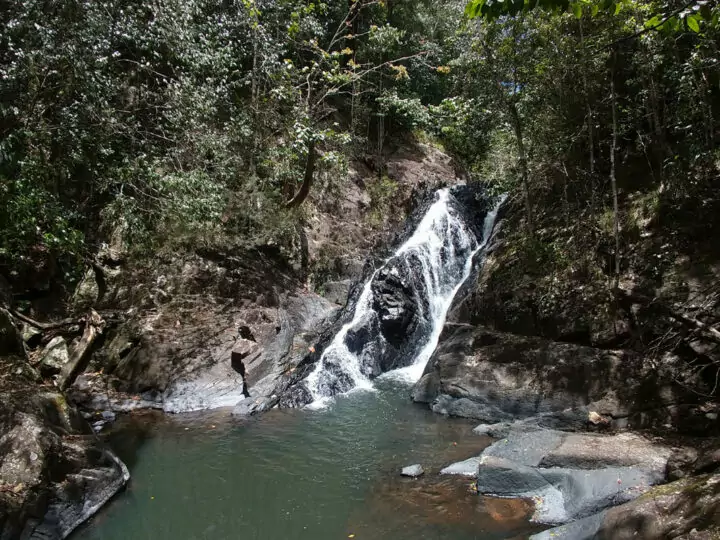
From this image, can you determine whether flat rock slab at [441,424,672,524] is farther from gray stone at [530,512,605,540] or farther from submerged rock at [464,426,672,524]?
gray stone at [530,512,605,540]

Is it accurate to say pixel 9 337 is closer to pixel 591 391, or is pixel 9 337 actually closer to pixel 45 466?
pixel 45 466

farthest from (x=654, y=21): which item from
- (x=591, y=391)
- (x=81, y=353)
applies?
(x=81, y=353)

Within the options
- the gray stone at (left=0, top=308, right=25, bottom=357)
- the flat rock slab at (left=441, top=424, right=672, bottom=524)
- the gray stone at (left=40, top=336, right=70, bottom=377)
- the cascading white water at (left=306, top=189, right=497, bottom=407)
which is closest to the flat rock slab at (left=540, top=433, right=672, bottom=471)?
the flat rock slab at (left=441, top=424, right=672, bottom=524)

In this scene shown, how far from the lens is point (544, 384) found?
8.19 metres

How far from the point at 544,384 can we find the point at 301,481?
4.40m

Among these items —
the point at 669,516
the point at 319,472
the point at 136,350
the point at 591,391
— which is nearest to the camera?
the point at 669,516

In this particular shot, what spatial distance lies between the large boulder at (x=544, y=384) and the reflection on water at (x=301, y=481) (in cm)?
63

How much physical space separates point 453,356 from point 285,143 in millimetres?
9060

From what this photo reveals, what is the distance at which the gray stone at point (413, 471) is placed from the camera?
645 cm

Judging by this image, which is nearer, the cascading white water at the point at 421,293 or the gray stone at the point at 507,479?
the gray stone at the point at 507,479

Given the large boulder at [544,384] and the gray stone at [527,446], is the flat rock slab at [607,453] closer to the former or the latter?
the gray stone at [527,446]

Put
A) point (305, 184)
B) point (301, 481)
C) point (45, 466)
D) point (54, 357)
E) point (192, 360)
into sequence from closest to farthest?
point (45, 466) < point (301, 481) < point (54, 357) < point (192, 360) < point (305, 184)

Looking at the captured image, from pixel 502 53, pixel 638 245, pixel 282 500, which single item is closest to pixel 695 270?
pixel 638 245

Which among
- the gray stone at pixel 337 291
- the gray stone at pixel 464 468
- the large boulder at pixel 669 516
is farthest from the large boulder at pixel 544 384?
the gray stone at pixel 337 291
